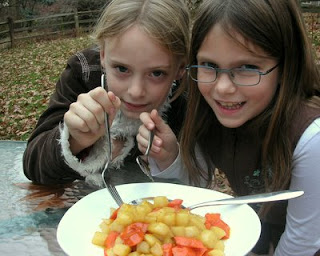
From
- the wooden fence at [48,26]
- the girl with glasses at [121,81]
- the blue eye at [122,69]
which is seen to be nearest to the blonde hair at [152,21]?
the girl with glasses at [121,81]

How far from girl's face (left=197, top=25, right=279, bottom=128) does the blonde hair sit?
0.15 metres

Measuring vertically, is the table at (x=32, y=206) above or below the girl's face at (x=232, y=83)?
below

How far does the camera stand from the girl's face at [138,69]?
1376 mm

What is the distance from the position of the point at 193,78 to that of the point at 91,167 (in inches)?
17.8

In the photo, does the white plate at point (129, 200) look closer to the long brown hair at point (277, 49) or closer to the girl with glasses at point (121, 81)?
the girl with glasses at point (121, 81)

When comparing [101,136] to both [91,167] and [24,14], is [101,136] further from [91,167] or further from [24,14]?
[24,14]

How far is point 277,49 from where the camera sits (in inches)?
49.9

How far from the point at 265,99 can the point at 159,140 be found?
0.36 metres

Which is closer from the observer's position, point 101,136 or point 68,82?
point 101,136

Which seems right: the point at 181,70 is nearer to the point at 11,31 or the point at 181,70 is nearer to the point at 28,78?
the point at 28,78

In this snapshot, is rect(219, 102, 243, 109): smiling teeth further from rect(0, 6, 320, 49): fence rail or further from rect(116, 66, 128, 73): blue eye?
rect(0, 6, 320, 49): fence rail

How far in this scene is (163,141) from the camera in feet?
4.94

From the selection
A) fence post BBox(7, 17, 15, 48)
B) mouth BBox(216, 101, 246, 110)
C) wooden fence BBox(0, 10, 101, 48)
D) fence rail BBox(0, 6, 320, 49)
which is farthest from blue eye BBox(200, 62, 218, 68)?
wooden fence BBox(0, 10, 101, 48)

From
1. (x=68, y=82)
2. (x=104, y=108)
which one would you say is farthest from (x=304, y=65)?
(x=68, y=82)
